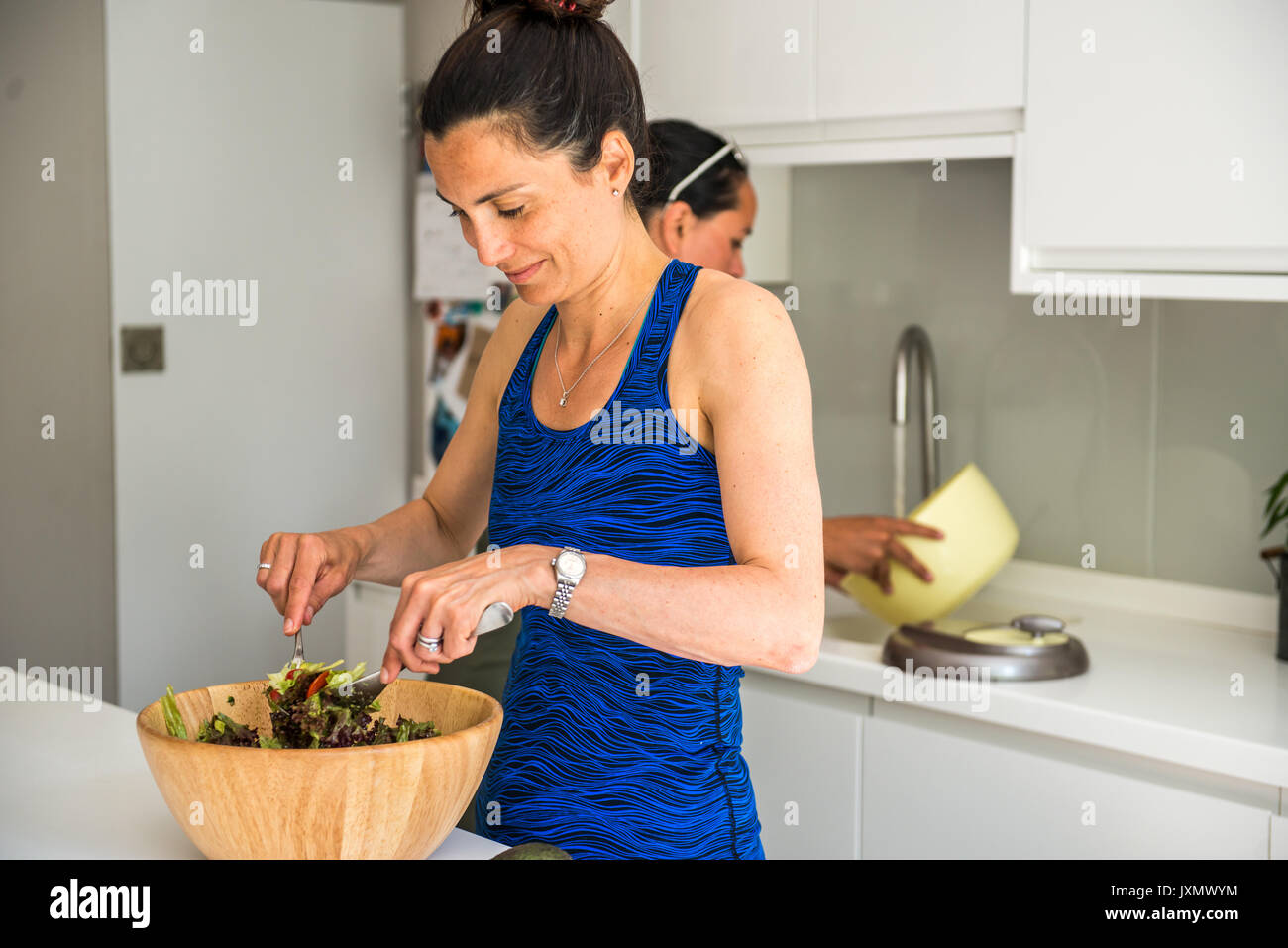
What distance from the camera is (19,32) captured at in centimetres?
250

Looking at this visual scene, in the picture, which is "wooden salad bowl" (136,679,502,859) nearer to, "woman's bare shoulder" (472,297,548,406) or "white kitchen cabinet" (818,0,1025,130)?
"woman's bare shoulder" (472,297,548,406)

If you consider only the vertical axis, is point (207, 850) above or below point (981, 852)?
above

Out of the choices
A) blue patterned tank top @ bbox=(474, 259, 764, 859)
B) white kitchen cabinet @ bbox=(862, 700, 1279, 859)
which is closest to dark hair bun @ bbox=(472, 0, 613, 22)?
blue patterned tank top @ bbox=(474, 259, 764, 859)

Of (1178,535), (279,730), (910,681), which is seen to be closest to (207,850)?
(279,730)

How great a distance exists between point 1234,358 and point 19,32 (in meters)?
2.27

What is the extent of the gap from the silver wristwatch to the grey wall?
182 cm

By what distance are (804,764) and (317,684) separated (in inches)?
42.6

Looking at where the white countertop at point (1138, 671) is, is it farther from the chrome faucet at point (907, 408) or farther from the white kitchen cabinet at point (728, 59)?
the white kitchen cabinet at point (728, 59)

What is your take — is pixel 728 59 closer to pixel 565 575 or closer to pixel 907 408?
pixel 907 408

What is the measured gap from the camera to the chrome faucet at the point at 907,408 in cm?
219

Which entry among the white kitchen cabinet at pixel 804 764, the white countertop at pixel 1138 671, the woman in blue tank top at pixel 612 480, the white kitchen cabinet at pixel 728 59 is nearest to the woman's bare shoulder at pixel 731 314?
the woman in blue tank top at pixel 612 480

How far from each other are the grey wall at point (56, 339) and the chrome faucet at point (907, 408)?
1.45 meters

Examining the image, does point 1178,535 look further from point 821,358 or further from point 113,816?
point 113,816

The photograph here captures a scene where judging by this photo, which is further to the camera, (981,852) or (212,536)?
(212,536)
